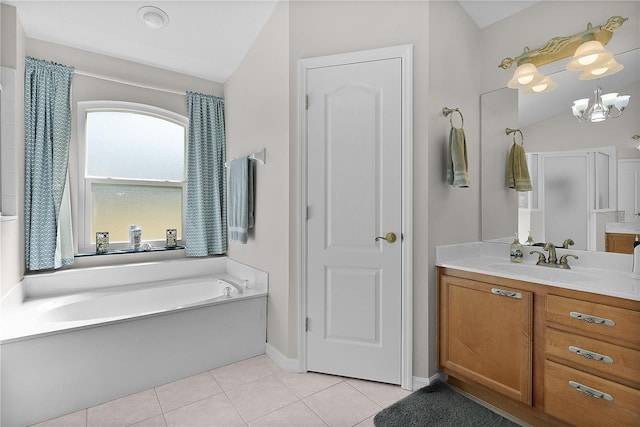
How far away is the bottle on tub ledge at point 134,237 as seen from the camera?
3.03 metres

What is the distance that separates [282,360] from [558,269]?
1892 mm

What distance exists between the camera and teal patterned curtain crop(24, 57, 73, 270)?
8.07 ft

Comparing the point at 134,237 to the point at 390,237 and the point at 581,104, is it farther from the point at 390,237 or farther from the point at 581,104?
the point at 581,104

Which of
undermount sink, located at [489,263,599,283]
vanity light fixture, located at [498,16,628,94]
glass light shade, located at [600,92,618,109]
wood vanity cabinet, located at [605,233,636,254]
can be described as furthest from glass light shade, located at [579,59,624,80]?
undermount sink, located at [489,263,599,283]

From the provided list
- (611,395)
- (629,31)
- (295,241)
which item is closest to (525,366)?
(611,395)

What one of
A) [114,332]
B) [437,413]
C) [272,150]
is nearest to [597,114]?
[437,413]

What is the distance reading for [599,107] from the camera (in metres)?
1.80

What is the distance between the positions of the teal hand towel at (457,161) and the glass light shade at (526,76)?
0.46m

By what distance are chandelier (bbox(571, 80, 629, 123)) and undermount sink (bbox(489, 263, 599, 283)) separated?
0.88 metres

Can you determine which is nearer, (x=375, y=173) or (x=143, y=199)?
(x=375, y=173)

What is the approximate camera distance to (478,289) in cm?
185

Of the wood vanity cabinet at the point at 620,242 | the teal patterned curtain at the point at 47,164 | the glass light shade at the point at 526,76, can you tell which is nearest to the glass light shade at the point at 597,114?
the glass light shade at the point at 526,76

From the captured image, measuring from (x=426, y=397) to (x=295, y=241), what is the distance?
4.12 feet

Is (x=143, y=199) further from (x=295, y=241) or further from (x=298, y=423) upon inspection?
(x=298, y=423)
